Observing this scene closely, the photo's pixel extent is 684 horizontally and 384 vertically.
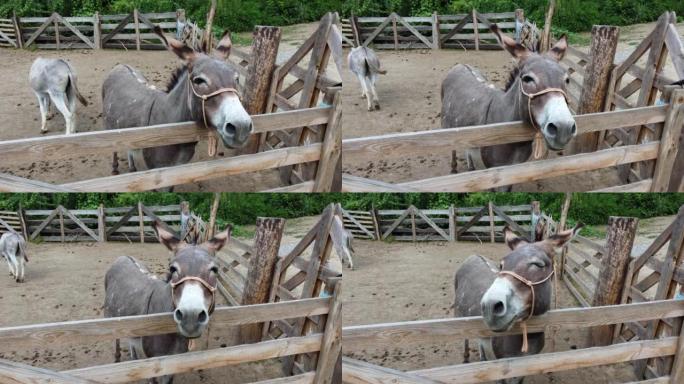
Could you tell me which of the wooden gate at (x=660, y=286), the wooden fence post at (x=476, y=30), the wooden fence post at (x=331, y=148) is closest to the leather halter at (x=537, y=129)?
the wooden fence post at (x=331, y=148)

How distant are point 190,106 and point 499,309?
203cm

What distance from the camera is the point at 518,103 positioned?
4.32 m

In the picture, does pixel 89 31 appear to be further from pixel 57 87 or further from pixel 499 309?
pixel 499 309

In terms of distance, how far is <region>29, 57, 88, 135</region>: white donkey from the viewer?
21.7ft

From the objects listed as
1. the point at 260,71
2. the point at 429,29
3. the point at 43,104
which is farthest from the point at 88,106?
the point at 429,29

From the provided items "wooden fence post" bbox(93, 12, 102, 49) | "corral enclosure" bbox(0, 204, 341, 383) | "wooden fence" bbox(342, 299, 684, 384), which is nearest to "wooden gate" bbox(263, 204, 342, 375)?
"corral enclosure" bbox(0, 204, 341, 383)

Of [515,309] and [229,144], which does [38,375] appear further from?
[515,309]

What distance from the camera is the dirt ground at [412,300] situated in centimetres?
550

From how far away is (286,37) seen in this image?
20.1ft

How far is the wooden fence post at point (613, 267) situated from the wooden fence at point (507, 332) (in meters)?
0.59

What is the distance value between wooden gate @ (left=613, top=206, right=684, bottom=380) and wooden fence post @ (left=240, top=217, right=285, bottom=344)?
2.58 meters

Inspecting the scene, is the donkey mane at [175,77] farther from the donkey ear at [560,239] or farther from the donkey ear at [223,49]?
the donkey ear at [560,239]

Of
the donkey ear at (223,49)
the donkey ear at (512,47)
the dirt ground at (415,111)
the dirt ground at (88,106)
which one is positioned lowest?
the dirt ground at (88,106)

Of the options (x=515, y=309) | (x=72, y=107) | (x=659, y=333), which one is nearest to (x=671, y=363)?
(x=659, y=333)
